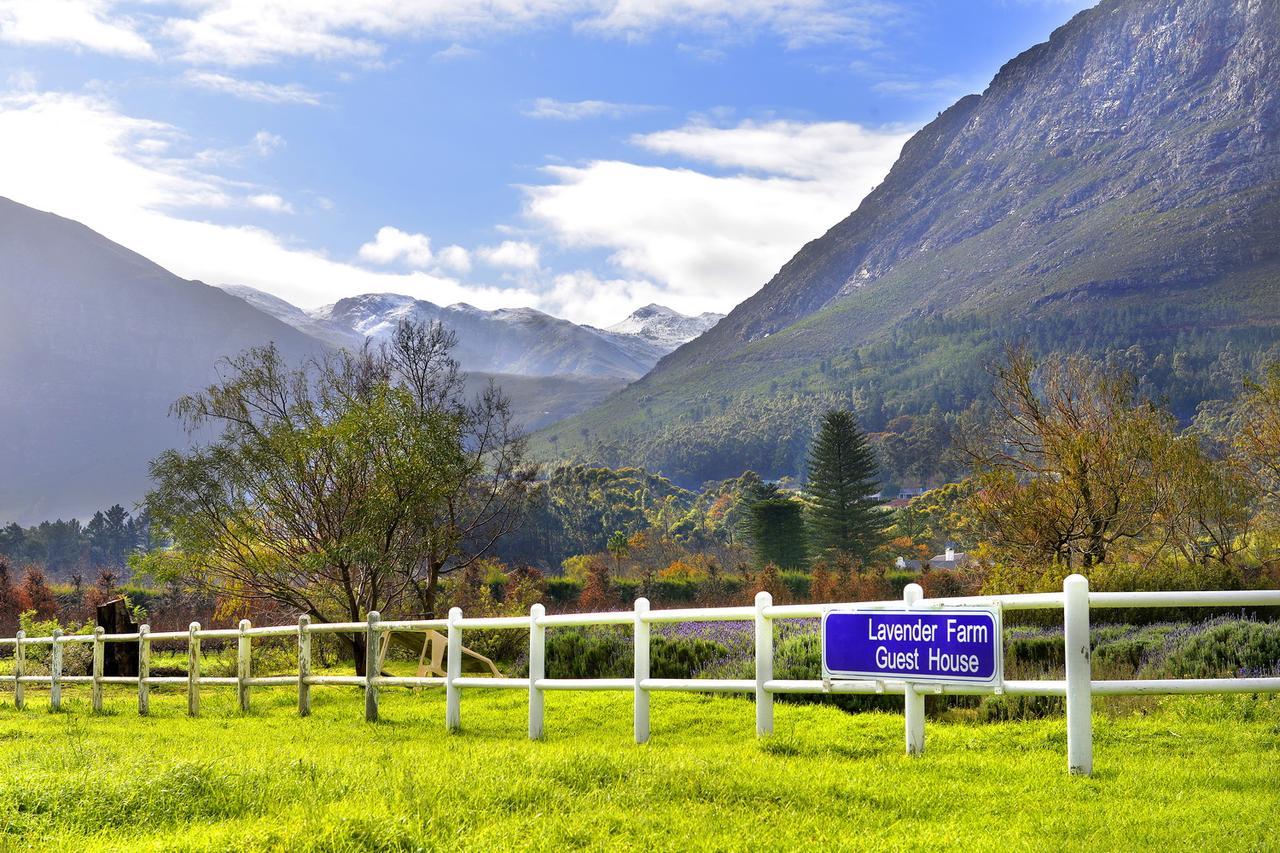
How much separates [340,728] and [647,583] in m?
39.5

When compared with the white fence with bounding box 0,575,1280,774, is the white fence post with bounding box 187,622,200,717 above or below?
below

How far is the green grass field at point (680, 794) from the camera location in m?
6.12

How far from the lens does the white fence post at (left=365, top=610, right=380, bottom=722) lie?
43.0ft

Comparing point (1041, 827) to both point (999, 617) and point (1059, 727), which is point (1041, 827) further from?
point (1059, 727)

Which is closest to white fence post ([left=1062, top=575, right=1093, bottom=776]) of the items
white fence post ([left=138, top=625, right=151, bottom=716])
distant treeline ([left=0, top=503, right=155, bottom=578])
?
white fence post ([left=138, top=625, right=151, bottom=716])

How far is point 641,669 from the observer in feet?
33.5

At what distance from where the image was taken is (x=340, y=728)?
12.6 m

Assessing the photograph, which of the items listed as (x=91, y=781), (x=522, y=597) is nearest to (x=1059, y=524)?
(x=522, y=597)

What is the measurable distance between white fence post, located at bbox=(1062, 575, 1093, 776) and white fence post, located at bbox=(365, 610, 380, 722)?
26.0ft

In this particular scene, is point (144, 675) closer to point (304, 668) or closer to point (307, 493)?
point (304, 668)

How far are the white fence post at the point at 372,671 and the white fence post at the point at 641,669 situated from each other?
4.01 m

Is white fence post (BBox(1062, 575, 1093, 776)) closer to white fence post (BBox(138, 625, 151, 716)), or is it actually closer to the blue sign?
the blue sign

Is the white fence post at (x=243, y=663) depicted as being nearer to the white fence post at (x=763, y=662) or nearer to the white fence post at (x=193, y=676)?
the white fence post at (x=193, y=676)

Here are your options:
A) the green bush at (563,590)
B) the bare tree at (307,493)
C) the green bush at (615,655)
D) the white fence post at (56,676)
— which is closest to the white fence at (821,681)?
the green bush at (615,655)
